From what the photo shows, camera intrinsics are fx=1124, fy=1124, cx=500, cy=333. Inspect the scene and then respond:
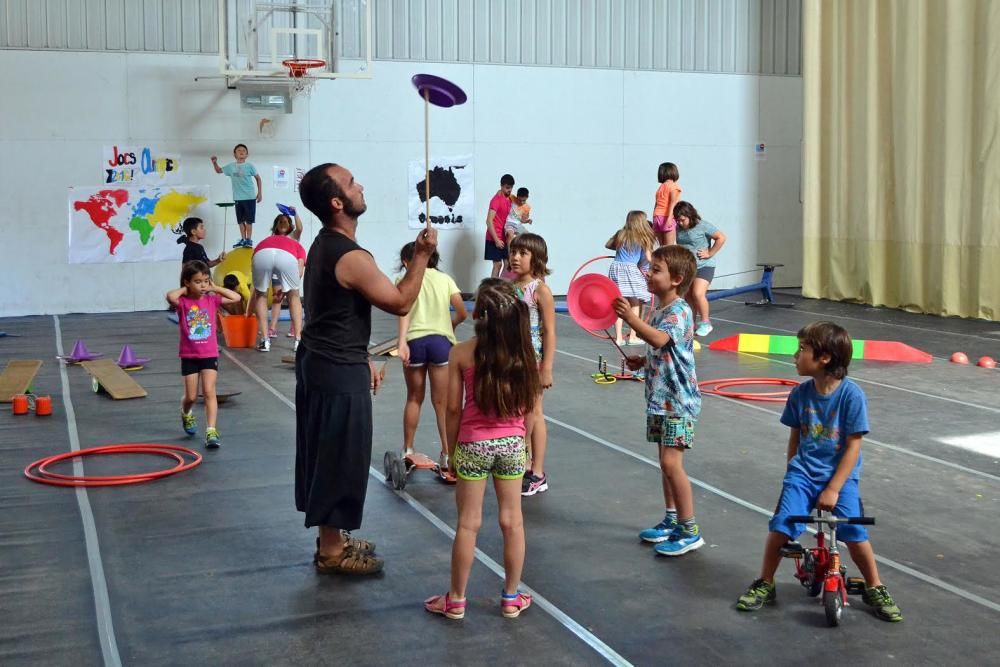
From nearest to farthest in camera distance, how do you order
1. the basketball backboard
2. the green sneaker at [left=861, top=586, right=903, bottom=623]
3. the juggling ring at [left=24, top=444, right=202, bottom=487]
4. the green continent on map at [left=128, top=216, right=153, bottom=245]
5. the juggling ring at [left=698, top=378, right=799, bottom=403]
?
1. the green sneaker at [left=861, top=586, right=903, bottom=623]
2. the juggling ring at [left=24, top=444, right=202, bottom=487]
3. the juggling ring at [left=698, top=378, right=799, bottom=403]
4. the basketball backboard
5. the green continent on map at [left=128, top=216, right=153, bottom=245]

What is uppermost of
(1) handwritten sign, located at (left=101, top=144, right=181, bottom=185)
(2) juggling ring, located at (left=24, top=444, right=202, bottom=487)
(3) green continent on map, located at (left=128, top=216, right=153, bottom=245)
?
(1) handwritten sign, located at (left=101, top=144, right=181, bottom=185)

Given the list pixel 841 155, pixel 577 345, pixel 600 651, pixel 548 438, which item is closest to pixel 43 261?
pixel 577 345

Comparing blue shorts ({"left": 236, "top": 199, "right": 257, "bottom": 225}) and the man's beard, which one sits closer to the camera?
the man's beard

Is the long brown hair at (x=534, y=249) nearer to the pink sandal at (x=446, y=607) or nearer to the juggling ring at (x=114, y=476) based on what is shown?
the pink sandal at (x=446, y=607)

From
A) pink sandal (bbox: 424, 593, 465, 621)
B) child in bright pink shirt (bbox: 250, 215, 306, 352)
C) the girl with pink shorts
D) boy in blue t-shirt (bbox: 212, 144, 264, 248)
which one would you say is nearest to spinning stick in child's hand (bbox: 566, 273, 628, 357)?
pink sandal (bbox: 424, 593, 465, 621)

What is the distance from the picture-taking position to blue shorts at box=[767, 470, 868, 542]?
488cm

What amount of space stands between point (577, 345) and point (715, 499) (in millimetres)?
7045

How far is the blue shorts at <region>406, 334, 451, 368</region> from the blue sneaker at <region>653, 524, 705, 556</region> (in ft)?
6.41

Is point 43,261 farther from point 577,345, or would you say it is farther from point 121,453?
point 121,453

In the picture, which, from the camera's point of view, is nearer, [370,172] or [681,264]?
[681,264]

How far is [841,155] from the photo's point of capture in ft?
63.7

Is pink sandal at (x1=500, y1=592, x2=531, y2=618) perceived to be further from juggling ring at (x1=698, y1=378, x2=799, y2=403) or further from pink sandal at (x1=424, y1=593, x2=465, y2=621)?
juggling ring at (x1=698, y1=378, x2=799, y2=403)

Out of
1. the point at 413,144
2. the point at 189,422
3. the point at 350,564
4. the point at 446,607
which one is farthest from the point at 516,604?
the point at 413,144

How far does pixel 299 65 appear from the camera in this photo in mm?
16703
